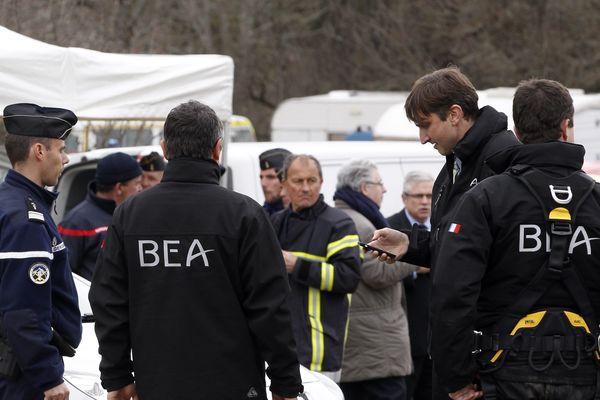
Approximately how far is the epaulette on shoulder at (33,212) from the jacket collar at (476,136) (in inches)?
69.3

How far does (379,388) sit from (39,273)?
3207mm

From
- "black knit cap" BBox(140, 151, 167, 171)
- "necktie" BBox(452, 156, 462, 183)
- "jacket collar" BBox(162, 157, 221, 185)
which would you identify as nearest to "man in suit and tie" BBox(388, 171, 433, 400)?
"black knit cap" BBox(140, 151, 167, 171)

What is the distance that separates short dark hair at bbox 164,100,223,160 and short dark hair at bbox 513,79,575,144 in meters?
1.21

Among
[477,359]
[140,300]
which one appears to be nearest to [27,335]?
[140,300]

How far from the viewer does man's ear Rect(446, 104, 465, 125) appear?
15.1ft

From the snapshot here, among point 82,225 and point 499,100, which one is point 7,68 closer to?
point 82,225

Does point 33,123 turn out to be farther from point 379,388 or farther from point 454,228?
point 379,388

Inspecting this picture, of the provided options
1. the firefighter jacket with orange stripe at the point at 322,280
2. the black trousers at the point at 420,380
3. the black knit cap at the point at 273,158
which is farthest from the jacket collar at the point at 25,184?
the black trousers at the point at 420,380

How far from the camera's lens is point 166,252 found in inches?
171

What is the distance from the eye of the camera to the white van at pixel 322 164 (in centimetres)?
863

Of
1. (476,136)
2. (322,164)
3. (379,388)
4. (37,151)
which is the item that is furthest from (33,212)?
(322,164)

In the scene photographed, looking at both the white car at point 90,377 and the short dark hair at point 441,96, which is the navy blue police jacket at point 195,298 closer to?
the short dark hair at point 441,96

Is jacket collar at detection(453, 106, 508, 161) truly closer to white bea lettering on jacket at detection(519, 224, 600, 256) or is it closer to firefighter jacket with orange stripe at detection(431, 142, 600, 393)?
firefighter jacket with orange stripe at detection(431, 142, 600, 393)

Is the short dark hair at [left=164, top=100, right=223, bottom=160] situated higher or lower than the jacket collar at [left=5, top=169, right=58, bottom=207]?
higher
